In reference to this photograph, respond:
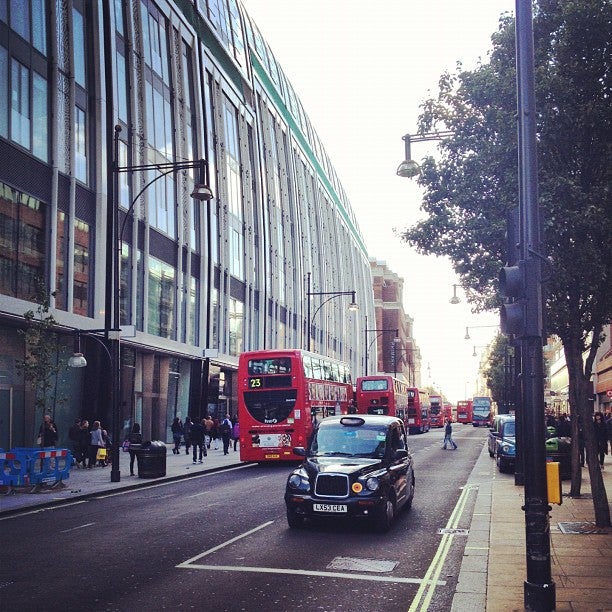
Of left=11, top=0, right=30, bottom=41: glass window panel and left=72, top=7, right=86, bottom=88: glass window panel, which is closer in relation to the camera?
left=11, top=0, right=30, bottom=41: glass window panel

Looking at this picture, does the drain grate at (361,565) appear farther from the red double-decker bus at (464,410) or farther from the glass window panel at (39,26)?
the red double-decker bus at (464,410)

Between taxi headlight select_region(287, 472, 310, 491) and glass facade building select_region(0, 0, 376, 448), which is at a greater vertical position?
glass facade building select_region(0, 0, 376, 448)

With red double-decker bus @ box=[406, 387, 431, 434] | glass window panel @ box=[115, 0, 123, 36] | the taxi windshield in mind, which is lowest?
red double-decker bus @ box=[406, 387, 431, 434]

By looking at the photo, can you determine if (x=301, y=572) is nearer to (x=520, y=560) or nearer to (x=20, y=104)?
(x=520, y=560)

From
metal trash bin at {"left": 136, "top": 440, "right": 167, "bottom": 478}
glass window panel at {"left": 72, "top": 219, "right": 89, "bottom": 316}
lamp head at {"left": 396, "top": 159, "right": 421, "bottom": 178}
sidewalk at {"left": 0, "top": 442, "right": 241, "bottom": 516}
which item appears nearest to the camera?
lamp head at {"left": 396, "top": 159, "right": 421, "bottom": 178}

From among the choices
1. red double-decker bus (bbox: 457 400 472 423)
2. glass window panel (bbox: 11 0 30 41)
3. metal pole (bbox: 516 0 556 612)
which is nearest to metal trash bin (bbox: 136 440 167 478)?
glass window panel (bbox: 11 0 30 41)

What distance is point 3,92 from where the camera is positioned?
23.2 metres

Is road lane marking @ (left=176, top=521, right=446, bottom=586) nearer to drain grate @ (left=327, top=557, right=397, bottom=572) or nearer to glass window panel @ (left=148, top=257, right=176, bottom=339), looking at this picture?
drain grate @ (left=327, top=557, right=397, bottom=572)

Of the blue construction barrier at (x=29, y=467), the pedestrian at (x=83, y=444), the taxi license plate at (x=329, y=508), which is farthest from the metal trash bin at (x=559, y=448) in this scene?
the pedestrian at (x=83, y=444)

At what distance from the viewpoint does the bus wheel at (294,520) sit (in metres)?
11.8

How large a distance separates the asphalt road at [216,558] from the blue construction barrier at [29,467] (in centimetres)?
216

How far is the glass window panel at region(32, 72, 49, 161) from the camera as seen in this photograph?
82.0ft

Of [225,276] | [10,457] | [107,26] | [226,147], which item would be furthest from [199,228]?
[10,457]

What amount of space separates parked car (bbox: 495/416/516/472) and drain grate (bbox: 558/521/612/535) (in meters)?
9.41
